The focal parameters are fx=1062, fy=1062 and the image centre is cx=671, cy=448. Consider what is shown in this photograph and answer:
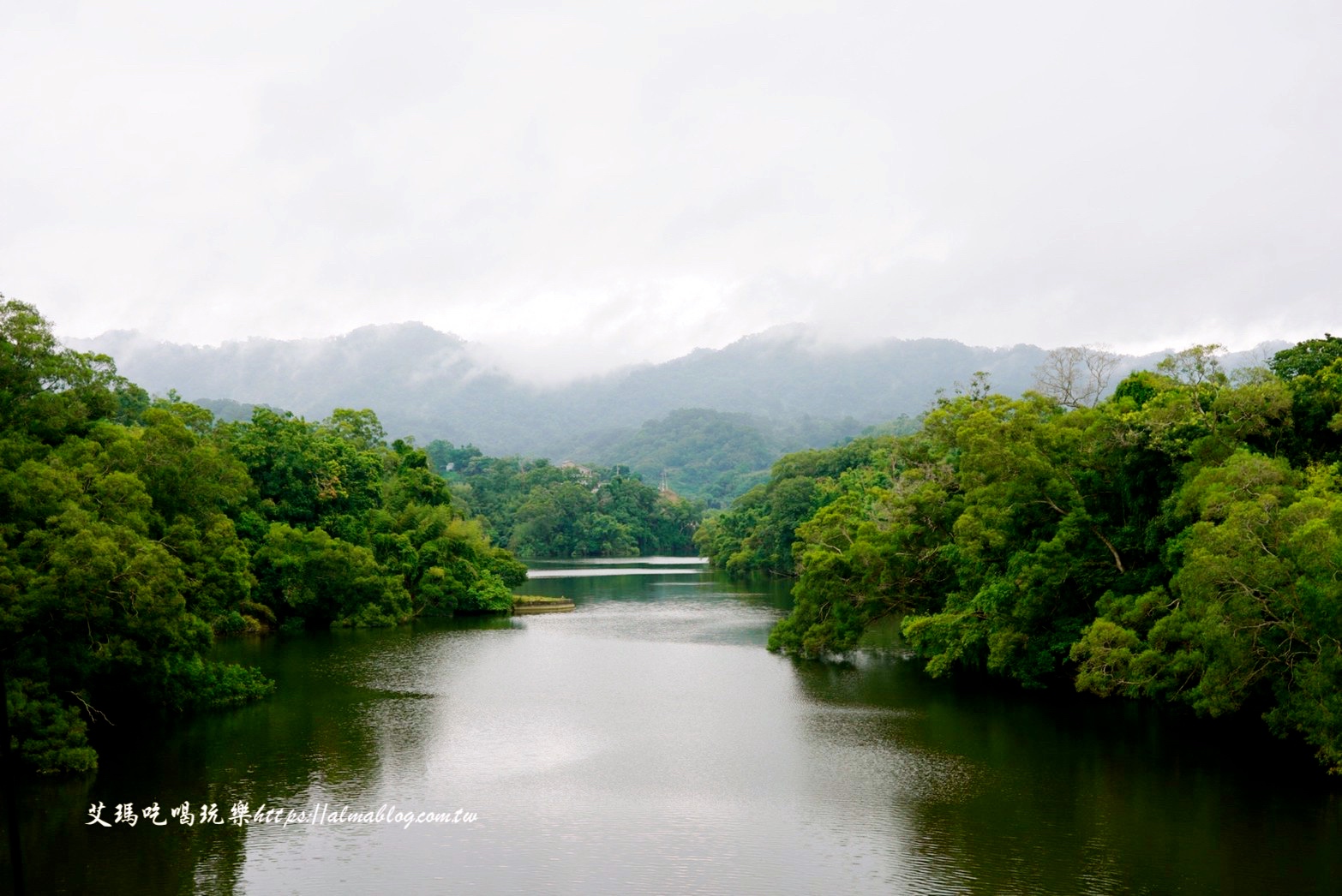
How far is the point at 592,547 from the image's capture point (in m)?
105

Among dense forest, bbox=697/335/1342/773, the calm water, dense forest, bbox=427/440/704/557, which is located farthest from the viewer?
dense forest, bbox=427/440/704/557

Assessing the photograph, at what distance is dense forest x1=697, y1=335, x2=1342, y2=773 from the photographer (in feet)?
71.8

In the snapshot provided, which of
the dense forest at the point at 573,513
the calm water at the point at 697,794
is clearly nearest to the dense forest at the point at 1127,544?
the calm water at the point at 697,794

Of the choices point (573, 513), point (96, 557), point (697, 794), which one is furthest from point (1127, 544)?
point (573, 513)

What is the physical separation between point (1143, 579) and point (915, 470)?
10139mm

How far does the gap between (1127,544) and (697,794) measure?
617 inches

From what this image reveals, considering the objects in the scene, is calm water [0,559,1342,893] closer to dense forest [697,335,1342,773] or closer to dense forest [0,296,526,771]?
dense forest [0,296,526,771]

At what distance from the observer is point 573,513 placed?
104688 millimetres

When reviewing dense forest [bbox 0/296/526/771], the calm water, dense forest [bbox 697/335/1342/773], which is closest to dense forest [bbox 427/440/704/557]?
dense forest [bbox 697/335/1342/773]

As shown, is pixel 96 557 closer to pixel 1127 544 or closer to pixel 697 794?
pixel 697 794

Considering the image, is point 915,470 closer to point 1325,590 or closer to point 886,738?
point 886,738

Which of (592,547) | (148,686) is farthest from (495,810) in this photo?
(592,547)

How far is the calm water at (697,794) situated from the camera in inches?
651

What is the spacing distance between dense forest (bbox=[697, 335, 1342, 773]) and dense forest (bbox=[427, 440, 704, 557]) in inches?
2533
